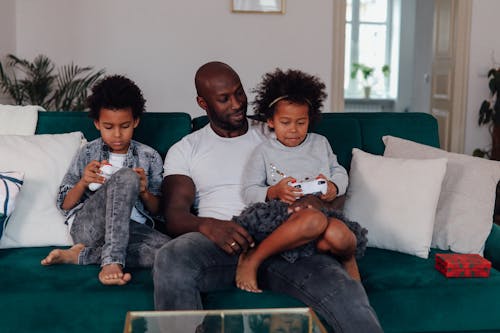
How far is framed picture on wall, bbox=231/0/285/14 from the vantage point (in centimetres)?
467

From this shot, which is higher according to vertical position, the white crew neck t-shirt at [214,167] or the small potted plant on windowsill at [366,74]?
the small potted plant on windowsill at [366,74]

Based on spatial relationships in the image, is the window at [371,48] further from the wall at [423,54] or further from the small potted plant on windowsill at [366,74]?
the wall at [423,54]

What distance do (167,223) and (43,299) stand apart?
48cm

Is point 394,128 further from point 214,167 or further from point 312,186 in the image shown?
point 214,167

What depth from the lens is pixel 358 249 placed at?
1.89 metres

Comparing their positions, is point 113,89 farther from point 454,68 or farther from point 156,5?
point 454,68

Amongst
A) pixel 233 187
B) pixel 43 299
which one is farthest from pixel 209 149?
pixel 43 299

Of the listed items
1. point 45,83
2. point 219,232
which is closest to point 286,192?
point 219,232

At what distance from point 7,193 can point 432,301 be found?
4.64ft

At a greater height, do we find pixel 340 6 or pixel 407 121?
pixel 340 6

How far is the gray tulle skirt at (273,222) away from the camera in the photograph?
1.83 m

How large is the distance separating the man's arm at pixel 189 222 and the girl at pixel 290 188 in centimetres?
4

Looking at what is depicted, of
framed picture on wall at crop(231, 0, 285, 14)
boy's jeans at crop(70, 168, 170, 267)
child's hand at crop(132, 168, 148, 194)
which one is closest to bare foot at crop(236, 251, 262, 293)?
boy's jeans at crop(70, 168, 170, 267)

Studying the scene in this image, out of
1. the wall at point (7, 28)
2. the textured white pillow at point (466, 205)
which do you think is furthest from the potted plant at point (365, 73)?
the textured white pillow at point (466, 205)
